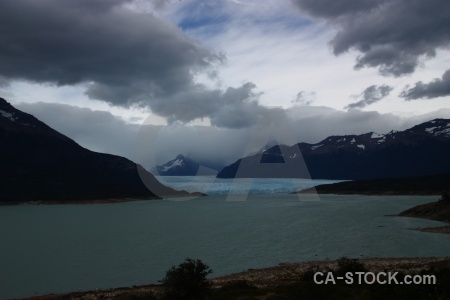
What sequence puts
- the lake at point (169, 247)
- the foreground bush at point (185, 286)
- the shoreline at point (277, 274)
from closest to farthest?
the foreground bush at point (185, 286), the shoreline at point (277, 274), the lake at point (169, 247)

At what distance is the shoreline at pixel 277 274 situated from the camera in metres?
41.1

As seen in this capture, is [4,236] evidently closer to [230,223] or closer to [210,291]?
[230,223]

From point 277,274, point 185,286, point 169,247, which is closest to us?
point 185,286

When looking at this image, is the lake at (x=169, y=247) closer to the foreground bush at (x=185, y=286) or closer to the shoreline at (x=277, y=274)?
the shoreline at (x=277, y=274)

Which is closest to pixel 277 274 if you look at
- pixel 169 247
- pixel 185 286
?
pixel 185 286

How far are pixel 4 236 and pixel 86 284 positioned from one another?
55.6 metres

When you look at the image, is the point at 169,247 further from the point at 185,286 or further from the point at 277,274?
the point at 185,286

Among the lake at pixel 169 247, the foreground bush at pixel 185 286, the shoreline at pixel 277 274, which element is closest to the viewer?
the foreground bush at pixel 185 286

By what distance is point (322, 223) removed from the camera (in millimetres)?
104875

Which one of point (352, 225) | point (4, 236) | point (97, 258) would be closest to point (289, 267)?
point (97, 258)

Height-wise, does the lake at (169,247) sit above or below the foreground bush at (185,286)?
below

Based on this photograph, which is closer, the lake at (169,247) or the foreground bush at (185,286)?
the foreground bush at (185,286)

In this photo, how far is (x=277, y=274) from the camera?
48.6m

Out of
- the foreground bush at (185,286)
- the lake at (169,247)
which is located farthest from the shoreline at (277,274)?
the foreground bush at (185,286)
